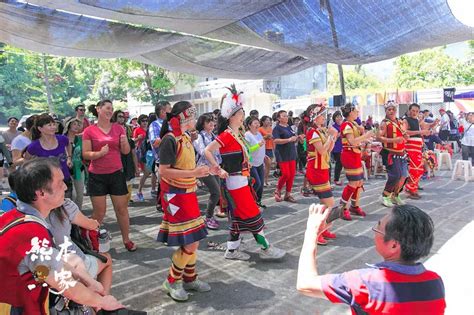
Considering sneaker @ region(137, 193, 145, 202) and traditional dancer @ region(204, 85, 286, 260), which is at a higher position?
traditional dancer @ region(204, 85, 286, 260)

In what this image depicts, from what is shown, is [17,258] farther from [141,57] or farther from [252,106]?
[252,106]

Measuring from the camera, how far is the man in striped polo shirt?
1.51m

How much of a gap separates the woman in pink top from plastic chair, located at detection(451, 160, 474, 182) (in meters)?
8.49

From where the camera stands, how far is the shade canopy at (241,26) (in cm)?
571

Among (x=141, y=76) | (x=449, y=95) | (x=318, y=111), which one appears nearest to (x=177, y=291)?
(x=318, y=111)

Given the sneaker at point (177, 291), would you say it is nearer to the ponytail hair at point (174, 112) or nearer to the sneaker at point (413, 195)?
the ponytail hair at point (174, 112)

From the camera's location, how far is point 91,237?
248 centimetres

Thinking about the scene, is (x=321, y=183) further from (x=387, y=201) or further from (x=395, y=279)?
(x=395, y=279)

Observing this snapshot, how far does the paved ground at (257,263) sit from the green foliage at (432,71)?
2280 centimetres

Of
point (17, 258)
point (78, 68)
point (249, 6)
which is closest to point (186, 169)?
point (17, 258)

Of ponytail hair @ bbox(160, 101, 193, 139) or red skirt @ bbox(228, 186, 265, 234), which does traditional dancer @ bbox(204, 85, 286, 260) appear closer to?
red skirt @ bbox(228, 186, 265, 234)

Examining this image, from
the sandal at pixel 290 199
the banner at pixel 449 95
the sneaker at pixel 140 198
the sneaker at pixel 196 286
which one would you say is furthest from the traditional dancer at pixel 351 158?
the banner at pixel 449 95

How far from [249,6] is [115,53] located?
10.2 ft

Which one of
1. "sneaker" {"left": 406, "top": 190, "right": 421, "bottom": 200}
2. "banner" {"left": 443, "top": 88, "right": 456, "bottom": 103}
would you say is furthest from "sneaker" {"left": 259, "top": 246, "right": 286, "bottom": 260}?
"banner" {"left": 443, "top": 88, "right": 456, "bottom": 103}
